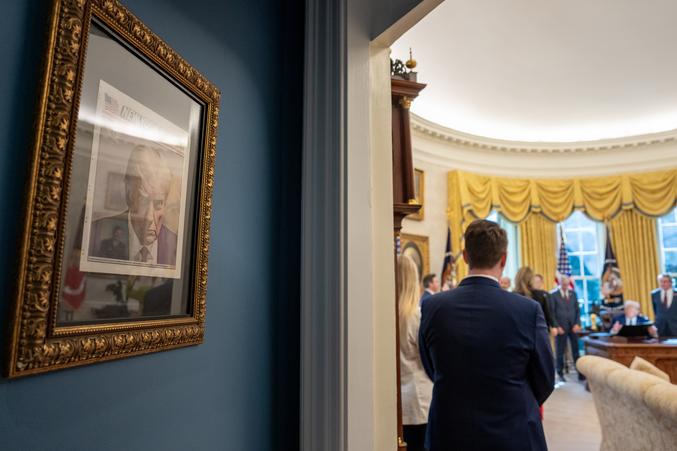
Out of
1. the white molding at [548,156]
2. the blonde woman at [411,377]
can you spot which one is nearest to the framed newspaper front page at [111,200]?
the blonde woman at [411,377]

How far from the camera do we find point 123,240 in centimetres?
88

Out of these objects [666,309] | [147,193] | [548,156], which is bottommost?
[666,309]

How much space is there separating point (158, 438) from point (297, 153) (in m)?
1.02

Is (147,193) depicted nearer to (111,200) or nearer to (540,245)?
(111,200)

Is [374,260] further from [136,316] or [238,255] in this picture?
[136,316]

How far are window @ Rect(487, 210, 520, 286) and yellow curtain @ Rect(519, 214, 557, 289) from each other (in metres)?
0.17

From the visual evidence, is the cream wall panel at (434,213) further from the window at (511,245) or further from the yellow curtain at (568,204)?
the window at (511,245)

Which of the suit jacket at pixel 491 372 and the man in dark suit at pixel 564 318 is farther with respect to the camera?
the man in dark suit at pixel 564 318

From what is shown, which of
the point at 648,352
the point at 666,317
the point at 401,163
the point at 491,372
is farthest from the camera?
the point at 666,317

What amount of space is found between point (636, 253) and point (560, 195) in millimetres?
2137

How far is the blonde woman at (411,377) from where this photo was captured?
2775mm

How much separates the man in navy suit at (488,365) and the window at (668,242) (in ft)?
34.8

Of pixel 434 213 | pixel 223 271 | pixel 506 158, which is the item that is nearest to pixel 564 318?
pixel 434 213

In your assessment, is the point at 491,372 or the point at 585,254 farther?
the point at 585,254
